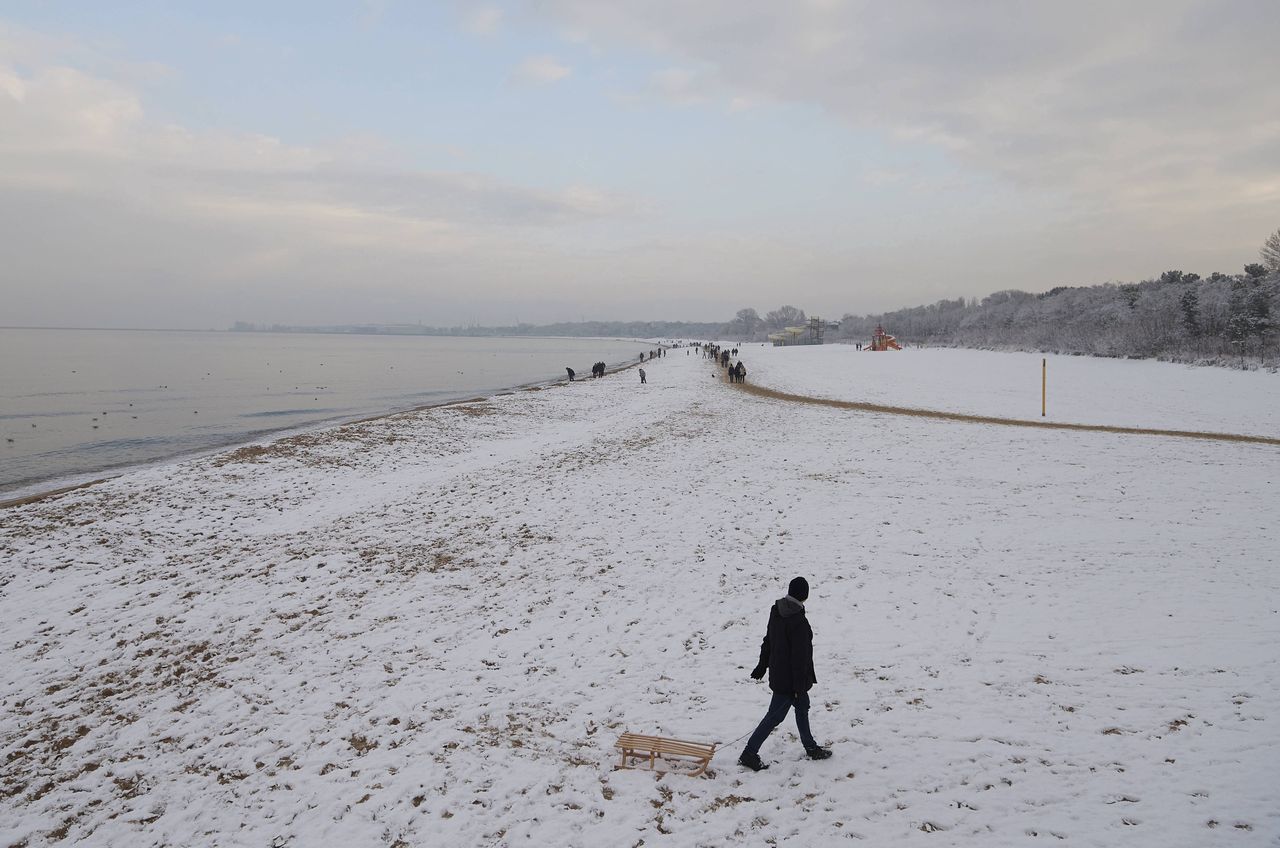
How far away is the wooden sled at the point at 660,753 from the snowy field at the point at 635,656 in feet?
0.72

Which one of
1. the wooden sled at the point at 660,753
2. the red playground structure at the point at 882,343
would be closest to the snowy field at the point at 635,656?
the wooden sled at the point at 660,753

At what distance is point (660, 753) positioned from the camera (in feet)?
23.0

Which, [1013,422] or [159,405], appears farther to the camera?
[159,405]

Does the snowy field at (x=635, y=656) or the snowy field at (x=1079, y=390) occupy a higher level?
the snowy field at (x=1079, y=390)

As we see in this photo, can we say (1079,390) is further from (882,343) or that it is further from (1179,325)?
(882,343)

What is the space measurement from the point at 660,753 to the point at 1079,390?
4625cm

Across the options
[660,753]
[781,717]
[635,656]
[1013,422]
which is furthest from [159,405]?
[1013,422]

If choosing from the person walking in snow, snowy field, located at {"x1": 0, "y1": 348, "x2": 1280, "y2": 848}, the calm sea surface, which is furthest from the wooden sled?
the calm sea surface

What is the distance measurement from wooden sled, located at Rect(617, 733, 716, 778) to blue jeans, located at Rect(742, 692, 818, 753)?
18.4 inches

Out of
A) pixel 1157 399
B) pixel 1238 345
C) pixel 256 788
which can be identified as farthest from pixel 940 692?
pixel 1238 345

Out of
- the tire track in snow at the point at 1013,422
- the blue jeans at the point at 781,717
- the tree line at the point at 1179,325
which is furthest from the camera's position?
the tree line at the point at 1179,325

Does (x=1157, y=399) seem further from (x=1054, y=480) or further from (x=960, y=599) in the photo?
(x=960, y=599)

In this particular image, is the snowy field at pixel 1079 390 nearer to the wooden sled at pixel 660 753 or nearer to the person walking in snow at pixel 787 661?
the person walking in snow at pixel 787 661

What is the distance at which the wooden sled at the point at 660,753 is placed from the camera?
6840 mm
